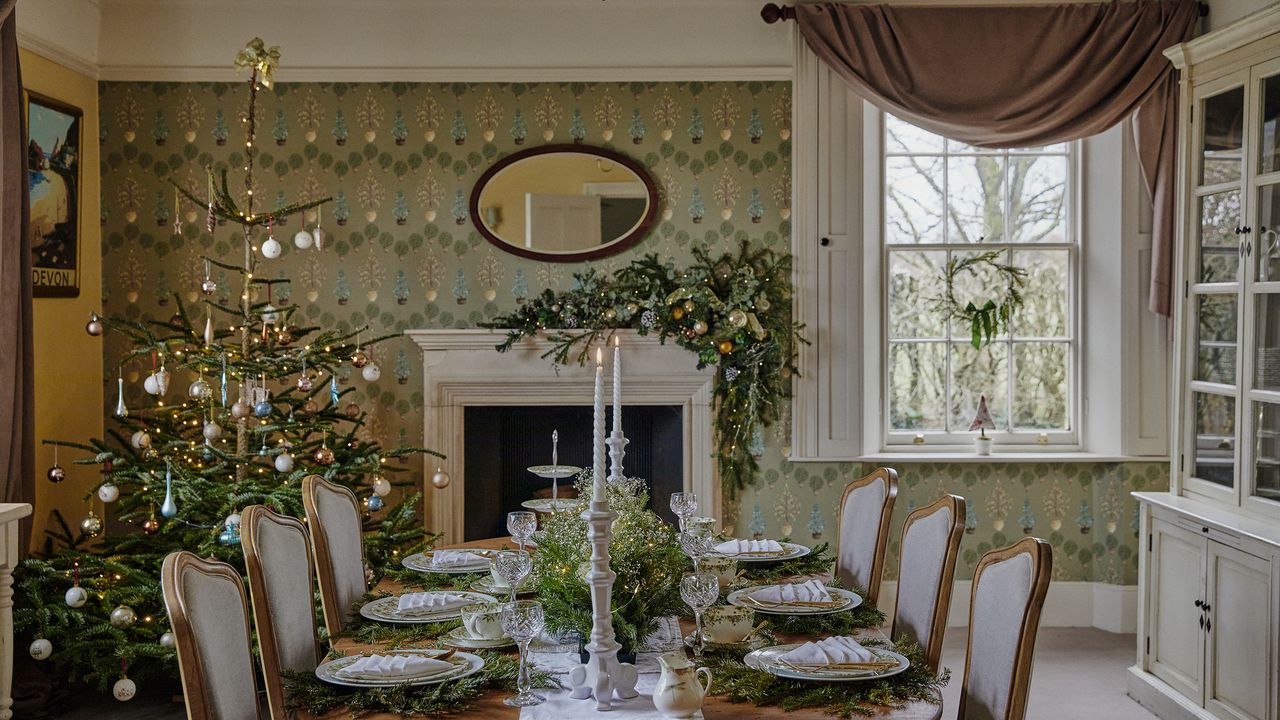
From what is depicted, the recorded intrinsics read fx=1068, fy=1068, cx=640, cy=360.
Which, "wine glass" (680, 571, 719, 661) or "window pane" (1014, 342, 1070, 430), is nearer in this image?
"wine glass" (680, 571, 719, 661)

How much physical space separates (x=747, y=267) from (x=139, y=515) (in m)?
2.70

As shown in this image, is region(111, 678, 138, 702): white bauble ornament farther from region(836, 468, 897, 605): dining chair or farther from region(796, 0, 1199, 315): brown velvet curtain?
region(796, 0, 1199, 315): brown velvet curtain

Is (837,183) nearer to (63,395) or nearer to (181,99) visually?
(181,99)

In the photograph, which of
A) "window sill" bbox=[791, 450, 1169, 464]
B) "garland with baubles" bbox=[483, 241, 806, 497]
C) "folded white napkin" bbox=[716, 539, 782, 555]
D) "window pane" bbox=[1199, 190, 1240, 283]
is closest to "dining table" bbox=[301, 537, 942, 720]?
"folded white napkin" bbox=[716, 539, 782, 555]

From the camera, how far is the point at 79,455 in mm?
4621

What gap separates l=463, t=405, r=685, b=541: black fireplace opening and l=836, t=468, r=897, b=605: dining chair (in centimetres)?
159

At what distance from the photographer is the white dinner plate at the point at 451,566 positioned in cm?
302

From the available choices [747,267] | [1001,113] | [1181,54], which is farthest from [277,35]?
[1181,54]

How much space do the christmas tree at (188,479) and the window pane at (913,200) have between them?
97.2 inches

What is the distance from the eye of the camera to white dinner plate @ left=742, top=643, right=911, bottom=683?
2.11 metres

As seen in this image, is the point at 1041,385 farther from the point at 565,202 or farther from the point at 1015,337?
the point at 565,202

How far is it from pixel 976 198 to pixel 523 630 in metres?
3.83

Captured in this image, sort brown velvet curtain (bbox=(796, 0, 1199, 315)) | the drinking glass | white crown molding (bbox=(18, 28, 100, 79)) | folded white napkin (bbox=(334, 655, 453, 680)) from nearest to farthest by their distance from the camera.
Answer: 1. folded white napkin (bbox=(334, 655, 453, 680))
2. the drinking glass
3. white crown molding (bbox=(18, 28, 100, 79))
4. brown velvet curtain (bbox=(796, 0, 1199, 315))

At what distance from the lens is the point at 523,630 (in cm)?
199
